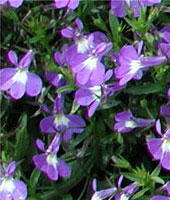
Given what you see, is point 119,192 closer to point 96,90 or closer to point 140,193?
point 140,193

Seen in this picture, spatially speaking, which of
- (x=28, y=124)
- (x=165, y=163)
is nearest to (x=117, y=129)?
(x=165, y=163)

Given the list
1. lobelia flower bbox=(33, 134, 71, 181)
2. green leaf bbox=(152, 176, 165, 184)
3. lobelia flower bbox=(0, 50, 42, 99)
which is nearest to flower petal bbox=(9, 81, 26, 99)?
lobelia flower bbox=(0, 50, 42, 99)

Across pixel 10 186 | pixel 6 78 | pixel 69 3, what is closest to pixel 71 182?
pixel 10 186

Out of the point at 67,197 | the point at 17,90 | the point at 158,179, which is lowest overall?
the point at 67,197

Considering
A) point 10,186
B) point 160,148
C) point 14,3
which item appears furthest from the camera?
point 14,3

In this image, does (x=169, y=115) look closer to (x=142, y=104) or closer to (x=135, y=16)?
(x=142, y=104)

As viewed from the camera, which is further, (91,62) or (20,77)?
(20,77)
